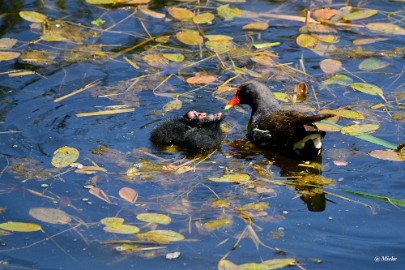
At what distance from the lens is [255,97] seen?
6.95 metres

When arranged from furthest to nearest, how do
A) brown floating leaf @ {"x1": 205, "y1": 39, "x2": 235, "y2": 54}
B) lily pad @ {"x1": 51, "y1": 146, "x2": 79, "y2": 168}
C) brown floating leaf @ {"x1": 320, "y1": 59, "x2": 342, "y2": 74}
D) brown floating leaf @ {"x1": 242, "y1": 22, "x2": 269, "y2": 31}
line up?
1. brown floating leaf @ {"x1": 242, "y1": 22, "x2": 269, "y2": 31}
2. brown floating leaf @ {"x1": 205, "y1": 39, "x2": 235, "y2": 54}
3. brown floating leaf @ {"x1": 320, "y1": 59, "x2": 342, "y2": 74}
4. lily pad @ {"x1": 51, "y1": 146, "x2": 79, "y2": 168}

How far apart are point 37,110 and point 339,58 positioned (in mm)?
2660

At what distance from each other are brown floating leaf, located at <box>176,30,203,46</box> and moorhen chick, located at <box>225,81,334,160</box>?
118 centimetres

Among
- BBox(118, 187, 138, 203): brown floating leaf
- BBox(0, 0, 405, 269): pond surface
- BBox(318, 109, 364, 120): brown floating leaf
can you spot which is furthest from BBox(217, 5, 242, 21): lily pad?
BBox(118, 187, 138, 203): brown floating leaf

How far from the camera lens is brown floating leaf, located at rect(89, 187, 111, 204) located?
5650 mm

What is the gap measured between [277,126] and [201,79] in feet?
3.76

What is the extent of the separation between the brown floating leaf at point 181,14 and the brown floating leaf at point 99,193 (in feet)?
10.7

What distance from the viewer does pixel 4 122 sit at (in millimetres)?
6754

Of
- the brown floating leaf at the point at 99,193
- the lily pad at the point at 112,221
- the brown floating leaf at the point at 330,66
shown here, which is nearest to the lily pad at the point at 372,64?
the brown floating leaf at the point at 330,66

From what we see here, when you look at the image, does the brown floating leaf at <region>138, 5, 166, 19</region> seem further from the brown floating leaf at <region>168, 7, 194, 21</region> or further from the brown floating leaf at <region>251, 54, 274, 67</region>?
the brown floating leaf at <region>251, 54, 274, 67</region>

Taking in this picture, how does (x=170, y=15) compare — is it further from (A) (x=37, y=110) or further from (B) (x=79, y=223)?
(B) (x=79, y=223)

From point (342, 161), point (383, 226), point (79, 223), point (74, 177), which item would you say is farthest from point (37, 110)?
point (383, 226)

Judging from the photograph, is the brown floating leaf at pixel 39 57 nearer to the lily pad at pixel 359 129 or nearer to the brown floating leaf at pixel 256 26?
the brown floating leaf at pixel 256 26

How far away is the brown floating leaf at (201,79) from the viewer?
24.2 ft
